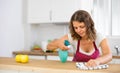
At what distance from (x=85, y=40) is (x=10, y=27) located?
199 cm

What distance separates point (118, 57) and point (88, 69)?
172cm

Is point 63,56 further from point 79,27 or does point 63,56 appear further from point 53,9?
point 53,9

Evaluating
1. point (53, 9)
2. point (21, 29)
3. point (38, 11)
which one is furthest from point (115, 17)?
point (21, 29)

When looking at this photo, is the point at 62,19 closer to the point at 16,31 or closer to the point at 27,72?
the point at 16,31

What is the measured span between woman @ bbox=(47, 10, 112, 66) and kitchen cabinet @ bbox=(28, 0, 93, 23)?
1565 mm

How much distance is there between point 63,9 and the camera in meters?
3.70

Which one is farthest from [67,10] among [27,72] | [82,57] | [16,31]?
[27,72]

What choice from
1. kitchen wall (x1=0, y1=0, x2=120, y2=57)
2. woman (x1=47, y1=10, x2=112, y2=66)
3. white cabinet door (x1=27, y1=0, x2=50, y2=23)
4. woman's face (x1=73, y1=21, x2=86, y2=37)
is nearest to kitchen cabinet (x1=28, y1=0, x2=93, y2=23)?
white cabinet door (x1=27, y1=0, x2=50, y2=23)

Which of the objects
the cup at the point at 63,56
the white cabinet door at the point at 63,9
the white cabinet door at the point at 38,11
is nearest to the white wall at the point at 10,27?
the white cabinet door at the point at 38,11

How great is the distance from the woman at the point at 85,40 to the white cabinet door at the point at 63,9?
5.11 ft

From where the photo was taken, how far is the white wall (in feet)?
11.7

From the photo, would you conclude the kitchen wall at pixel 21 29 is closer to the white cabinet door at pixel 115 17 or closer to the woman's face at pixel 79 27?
the white cabinet door at pixel 115 17

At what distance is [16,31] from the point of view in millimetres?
3838

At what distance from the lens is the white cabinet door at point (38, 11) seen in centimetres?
385
